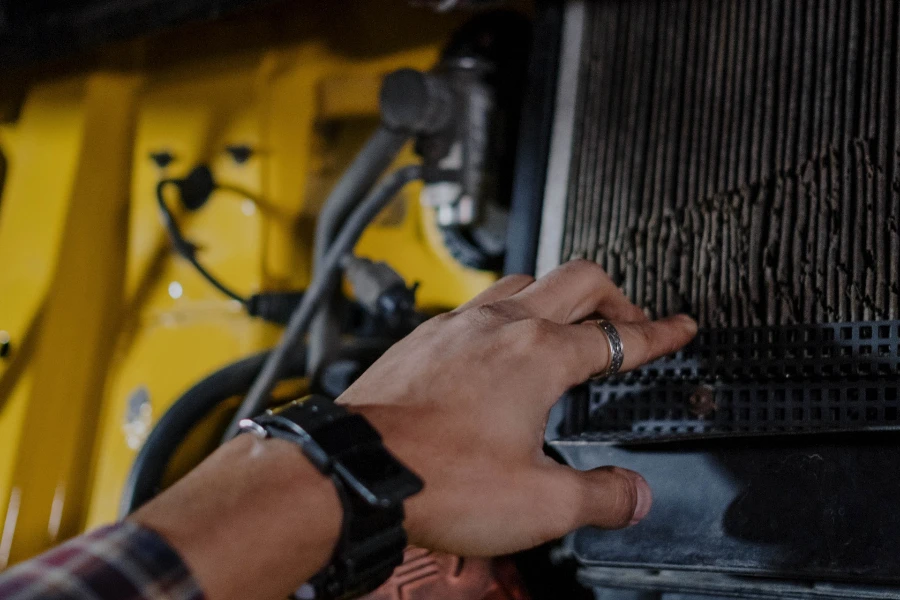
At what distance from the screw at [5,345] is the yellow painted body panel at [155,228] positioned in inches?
→ 0.6

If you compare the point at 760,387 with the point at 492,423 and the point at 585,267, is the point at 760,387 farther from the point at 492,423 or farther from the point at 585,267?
the point at 492,423

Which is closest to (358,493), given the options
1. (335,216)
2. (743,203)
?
(743,203)

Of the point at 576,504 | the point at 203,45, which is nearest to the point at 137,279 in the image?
the point at 203,45

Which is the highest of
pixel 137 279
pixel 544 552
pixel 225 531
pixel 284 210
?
pixel 284 210

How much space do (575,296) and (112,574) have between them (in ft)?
1.51

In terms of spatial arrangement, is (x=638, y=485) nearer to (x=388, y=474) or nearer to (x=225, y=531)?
(x=388, y=474)

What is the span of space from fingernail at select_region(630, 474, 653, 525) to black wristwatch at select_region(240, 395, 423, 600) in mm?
249

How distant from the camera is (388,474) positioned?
65 centimetres

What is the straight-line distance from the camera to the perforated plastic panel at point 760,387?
2.65 feet

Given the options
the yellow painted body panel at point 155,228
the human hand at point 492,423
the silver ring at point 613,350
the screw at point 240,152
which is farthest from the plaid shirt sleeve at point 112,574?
the screw at point 240,152

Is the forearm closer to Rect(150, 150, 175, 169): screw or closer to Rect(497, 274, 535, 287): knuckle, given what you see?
Rect(497, 274, 535, 287): knuckle

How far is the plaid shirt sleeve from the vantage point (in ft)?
1.88

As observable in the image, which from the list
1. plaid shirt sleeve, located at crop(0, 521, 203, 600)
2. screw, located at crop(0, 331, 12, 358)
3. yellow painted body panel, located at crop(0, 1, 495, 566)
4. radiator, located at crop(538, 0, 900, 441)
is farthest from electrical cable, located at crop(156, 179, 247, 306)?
plaid shirt sleeve, located at crop(0, 521, 203, 600)

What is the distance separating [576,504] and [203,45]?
112cm
